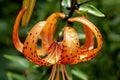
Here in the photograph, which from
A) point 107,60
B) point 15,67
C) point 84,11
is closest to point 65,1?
point 84,11

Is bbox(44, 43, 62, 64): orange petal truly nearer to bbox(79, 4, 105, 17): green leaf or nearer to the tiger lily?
the tiger lily

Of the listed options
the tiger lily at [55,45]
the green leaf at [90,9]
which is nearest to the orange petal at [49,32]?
the tiger lily at [55,45]

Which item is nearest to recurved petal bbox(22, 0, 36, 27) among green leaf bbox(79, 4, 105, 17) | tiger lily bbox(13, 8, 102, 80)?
tiger lily bbox(13, 8, 102, 80)

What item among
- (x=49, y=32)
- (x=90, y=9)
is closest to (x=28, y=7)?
(x=49, y=32)

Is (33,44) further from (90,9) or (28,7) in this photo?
(90,9)

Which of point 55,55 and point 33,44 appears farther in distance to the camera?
point 55,55

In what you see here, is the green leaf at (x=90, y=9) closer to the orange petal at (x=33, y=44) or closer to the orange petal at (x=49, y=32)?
the orange petal at (x=49, y=32)

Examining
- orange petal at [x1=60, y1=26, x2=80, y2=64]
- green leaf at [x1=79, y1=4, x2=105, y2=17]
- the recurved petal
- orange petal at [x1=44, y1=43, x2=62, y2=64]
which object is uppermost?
the recurved petal
